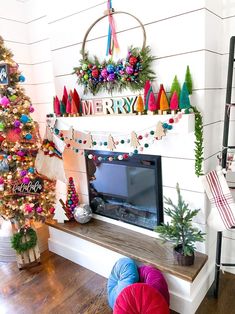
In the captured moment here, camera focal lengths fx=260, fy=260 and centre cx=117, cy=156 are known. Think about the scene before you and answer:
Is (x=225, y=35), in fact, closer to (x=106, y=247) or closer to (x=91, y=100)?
(x=91, y=100)

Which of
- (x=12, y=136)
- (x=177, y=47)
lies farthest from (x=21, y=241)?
(x=177, y=47)

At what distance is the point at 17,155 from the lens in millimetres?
2242

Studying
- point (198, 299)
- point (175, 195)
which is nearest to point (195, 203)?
point (175, 195)

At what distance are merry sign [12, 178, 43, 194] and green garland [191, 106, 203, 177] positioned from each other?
4.69ft

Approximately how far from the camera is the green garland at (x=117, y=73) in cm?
179

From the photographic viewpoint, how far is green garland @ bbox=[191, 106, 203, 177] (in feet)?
5.47

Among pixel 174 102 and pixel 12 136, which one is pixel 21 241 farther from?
pixel 174 102

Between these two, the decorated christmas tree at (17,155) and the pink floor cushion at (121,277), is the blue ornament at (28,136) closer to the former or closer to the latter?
the decorated christmas tree at (17,155)

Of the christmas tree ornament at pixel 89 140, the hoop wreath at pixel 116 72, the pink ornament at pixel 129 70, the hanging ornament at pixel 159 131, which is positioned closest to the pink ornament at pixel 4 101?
the hoop wreath at pixel 116 72

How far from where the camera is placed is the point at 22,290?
83.7 inches

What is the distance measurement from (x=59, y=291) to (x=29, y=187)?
2.99 feet

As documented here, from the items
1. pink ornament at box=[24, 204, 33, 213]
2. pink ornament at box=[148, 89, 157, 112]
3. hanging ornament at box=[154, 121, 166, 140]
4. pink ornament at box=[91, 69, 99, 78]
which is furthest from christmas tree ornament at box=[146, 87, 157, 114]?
pink ornament at box=[24, 204, 33, 213]

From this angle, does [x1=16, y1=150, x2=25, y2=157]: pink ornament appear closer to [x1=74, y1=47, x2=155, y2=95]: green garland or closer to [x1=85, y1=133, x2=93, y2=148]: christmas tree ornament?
[x1=85, y1=133, x2=93, y2=148]: christmas tree ornament

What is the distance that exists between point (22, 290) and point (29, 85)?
80.9 inches
